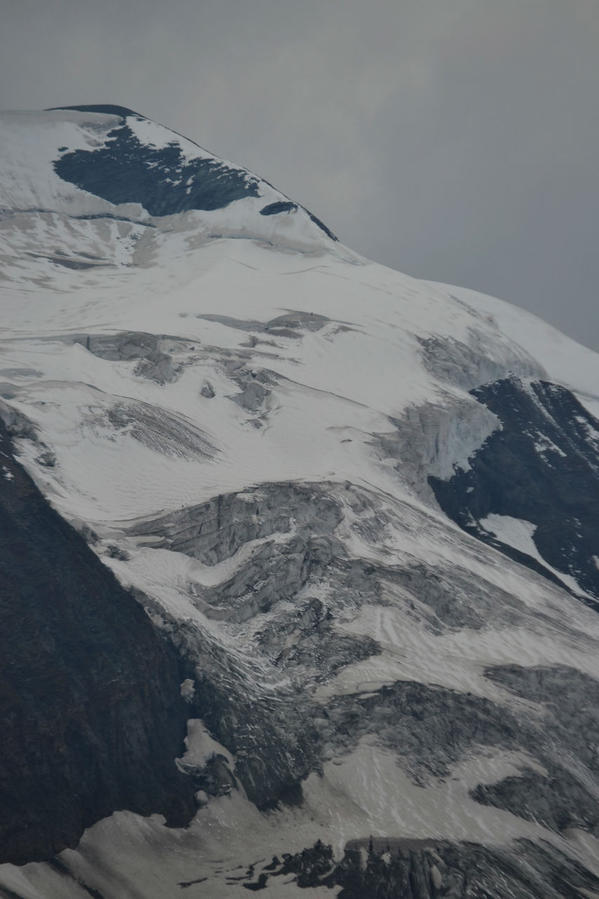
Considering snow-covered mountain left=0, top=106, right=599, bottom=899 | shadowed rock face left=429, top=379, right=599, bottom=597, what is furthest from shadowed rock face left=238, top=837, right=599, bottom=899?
shadowed rock face left=429, top=379, right=599, bottom=597

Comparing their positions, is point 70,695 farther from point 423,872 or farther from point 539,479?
point 539,479

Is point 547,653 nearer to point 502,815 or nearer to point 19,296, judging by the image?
point 502,815

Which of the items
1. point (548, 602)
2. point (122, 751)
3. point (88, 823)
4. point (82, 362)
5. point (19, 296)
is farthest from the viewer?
point (19, 296)

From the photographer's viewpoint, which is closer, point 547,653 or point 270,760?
point 270,760

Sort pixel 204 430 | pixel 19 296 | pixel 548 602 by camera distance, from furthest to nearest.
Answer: pixel 19 296, pixel 204 430, pixel 548 602

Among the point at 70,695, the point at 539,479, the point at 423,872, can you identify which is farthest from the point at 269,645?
the point at 539,479

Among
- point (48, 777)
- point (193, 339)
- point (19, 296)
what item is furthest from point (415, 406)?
point (48, 777)

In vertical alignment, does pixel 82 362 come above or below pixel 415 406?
below

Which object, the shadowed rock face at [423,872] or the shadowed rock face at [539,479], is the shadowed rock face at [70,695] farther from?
the shadowed rock face at [539,479]
